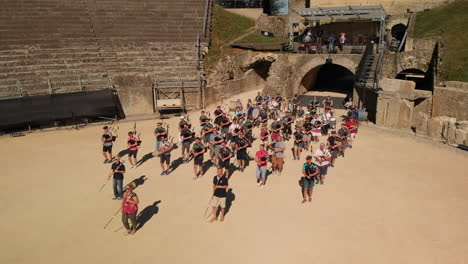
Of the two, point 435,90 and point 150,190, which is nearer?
point 150,190

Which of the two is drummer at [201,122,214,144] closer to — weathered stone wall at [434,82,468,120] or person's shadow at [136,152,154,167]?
person's shadow at [136,152,154,167]

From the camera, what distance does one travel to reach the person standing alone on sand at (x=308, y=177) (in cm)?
972

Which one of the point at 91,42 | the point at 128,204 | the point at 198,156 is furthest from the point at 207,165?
the point at 91,42

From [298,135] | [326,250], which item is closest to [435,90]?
[298,135]

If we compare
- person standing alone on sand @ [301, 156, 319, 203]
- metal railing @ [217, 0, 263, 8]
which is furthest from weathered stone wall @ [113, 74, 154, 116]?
metal railing @ [217, 0, 263, 8]

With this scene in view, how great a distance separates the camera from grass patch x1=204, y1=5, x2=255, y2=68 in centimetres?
2414

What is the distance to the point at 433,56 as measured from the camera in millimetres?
20609

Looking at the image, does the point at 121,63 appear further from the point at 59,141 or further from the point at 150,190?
the point at 150,190

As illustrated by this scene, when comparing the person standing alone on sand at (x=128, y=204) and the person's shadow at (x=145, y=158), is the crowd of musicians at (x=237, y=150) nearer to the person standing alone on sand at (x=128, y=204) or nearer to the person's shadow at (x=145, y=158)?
the person standing alone on sand at (x=128, y=204)

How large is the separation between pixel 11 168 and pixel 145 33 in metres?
14.5

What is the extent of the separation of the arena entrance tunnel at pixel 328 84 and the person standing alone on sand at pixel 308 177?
1312 cm

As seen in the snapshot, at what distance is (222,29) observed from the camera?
2773 centimetres

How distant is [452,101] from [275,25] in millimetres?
17165

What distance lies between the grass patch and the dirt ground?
12022mm
